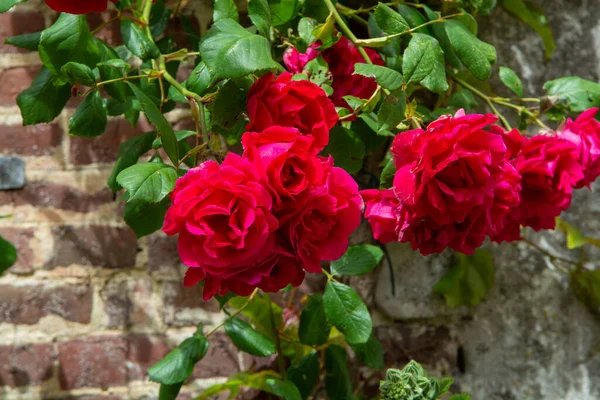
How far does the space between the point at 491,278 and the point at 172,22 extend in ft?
2.20

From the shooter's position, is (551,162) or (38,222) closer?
(551,162)

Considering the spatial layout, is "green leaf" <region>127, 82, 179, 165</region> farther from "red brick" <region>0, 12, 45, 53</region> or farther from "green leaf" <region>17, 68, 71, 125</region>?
"red brick" <region>0, 12, 45, 53</region>

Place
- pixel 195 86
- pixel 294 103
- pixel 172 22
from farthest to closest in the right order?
pixel 172 22
pixel 195 86
pixel 294 103

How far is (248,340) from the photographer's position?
828 mm

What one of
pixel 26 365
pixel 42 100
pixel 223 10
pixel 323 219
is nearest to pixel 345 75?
pixel 223 10

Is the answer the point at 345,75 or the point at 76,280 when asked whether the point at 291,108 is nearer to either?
the point at 345,75

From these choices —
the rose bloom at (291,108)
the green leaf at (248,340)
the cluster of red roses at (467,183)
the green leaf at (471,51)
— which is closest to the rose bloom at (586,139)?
the cluster of red roses at (467,183)

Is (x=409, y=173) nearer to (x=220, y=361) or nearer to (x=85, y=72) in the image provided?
(x=85, y=72)

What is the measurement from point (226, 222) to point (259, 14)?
0.79 ft

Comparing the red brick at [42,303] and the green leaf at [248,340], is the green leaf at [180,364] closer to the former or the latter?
the green leaf at [248,340]

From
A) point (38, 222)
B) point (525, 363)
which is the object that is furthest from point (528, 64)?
point (38, 222)

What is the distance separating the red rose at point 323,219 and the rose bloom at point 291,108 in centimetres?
4

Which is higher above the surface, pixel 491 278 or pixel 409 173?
pixel 409 173

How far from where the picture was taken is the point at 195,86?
694mm
